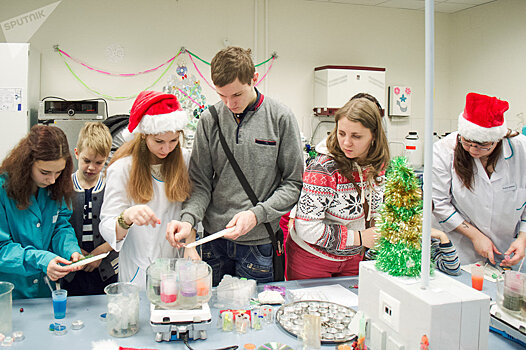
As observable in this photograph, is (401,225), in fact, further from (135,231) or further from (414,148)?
(414,148)

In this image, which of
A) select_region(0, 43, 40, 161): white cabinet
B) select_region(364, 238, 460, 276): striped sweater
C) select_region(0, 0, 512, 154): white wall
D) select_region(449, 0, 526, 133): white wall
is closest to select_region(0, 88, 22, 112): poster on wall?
select_region(0, 43, 40, 161): white cabinet

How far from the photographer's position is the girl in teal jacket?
58.2 inches

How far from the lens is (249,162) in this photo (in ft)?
5.80

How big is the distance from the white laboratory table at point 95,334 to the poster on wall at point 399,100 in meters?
4.19

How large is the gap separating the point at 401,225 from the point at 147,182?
0.95 meters

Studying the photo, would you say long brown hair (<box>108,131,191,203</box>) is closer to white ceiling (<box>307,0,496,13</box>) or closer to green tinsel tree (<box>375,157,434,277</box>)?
green tinsel tree (<box>375,157,434,277</box>)

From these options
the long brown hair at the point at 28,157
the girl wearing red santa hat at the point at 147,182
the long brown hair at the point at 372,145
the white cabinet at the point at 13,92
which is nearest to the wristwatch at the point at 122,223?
the girl wearing red santa hat at the point at 147,182

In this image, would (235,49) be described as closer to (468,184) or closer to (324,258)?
(324,258)

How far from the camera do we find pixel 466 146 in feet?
6.45

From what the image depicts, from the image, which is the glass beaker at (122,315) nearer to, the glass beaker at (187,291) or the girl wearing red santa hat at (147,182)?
the glass beaker at (187,291)

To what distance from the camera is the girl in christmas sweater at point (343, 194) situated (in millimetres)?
1618

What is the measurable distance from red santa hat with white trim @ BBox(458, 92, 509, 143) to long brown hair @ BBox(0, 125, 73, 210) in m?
1.69

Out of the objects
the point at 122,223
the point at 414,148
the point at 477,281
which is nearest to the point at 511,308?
the point at 477,281

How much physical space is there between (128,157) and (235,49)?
597mm
